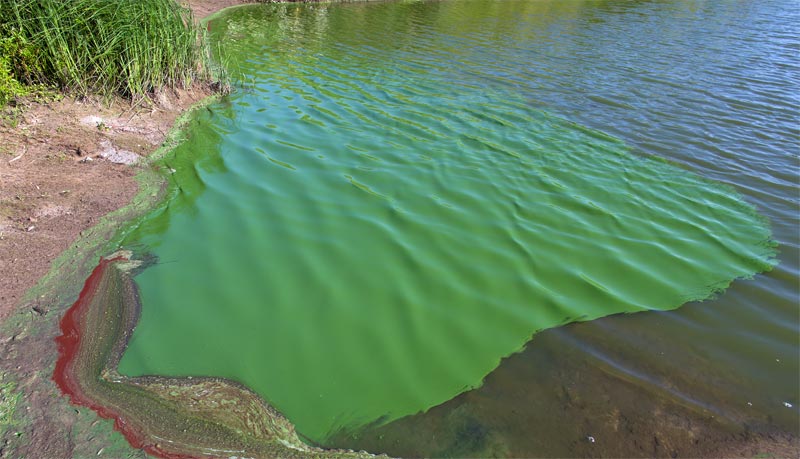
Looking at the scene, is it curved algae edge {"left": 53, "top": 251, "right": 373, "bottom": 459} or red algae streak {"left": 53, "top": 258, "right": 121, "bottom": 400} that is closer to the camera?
curved algae edge {"left": 53, "top": 251, "right": 373, "bottom": 459}

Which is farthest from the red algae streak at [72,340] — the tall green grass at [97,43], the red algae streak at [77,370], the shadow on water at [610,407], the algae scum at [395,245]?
the tall green grass at [97,43]

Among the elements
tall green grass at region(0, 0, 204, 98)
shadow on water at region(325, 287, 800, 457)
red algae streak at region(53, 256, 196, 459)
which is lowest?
shadow on water at region(325, 287, 800, 457)

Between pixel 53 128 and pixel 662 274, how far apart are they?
22.2 ft

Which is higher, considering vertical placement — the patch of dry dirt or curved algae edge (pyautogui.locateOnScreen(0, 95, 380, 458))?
the patch of dry dirt

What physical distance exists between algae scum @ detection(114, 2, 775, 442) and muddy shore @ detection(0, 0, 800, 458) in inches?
18.7

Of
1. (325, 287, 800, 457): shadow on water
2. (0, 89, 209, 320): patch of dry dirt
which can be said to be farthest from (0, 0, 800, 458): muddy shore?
(325, 287, 800, 457): shadow on water

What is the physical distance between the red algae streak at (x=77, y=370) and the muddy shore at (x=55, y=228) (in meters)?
0.05

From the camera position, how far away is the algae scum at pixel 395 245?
3.64m

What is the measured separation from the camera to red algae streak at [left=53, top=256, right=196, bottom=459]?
2.91 m

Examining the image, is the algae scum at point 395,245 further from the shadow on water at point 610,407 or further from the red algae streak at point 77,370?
the red algae streak at point 77,370

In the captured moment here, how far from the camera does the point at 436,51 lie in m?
12.6

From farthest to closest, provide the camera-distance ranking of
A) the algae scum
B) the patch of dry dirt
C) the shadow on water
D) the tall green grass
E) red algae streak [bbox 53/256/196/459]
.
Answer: the tall green grass
the patch of dry dirt
the algae scum
the shadow on water
red algae streak [bbox 53/256/196/459]

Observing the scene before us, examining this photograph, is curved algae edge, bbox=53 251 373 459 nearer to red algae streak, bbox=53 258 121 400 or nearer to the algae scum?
red algae streak, bbox=53 258 121 400

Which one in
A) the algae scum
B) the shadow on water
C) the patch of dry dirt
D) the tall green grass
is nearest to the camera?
the shadow on water
